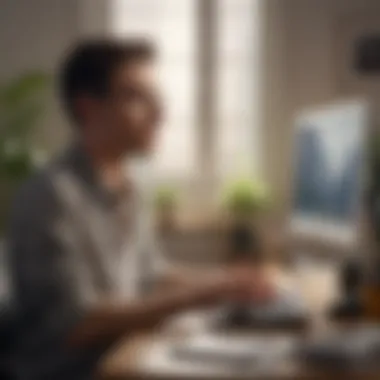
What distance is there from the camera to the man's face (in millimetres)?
1208

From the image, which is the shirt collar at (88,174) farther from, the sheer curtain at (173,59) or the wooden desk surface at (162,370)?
the sheer curtain at (173,59)

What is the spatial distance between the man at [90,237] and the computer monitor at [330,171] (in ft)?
0.63

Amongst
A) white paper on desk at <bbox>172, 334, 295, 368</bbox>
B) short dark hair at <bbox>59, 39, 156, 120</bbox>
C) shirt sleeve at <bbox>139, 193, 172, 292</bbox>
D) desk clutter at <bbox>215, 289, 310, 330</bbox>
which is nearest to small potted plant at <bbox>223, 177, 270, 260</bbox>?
shirt sleeve at <bbox>139, 193, 172, 292</bbox>

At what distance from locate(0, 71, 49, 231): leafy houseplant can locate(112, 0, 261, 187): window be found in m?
0.25

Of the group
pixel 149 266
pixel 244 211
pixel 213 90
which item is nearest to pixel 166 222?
pixel 244 211

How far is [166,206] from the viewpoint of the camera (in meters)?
2.14

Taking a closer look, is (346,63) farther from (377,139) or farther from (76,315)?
(76,315)

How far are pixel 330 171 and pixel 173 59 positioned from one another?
0.99 meters

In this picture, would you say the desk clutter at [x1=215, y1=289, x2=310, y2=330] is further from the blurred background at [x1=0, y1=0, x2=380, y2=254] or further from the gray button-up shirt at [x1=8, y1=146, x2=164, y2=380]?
the blurred background at [x1=0, y1=0, x2=380, y2=254]

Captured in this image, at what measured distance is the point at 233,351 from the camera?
88 centimetres

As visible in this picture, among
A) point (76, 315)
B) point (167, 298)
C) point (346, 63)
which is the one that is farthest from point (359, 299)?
point (346, 63)

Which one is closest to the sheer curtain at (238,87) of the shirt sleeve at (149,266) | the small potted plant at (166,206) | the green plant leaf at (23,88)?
the small potted plant at (166,206)

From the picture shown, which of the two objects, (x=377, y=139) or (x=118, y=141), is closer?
(x=118, y=141)

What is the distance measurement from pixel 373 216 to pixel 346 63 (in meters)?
1.05
